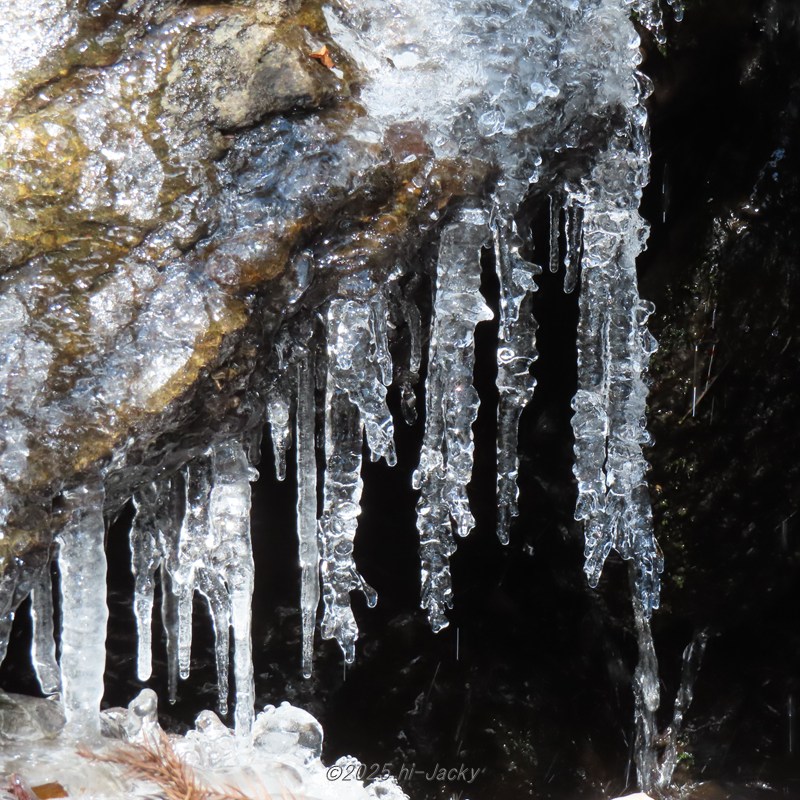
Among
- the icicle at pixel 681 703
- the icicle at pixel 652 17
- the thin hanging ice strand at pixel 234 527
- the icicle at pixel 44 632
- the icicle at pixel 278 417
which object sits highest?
the icicle at pixel 652 17

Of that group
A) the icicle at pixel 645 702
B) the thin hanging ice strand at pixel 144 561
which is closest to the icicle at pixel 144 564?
the thin hanging ice strand at pixel 144 561

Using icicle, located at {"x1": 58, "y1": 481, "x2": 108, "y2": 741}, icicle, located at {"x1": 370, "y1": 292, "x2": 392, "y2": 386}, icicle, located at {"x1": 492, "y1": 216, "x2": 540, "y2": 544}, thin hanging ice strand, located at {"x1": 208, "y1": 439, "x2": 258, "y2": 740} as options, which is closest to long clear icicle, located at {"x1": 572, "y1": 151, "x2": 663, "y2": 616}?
icicle, located at {"x1": 492, "y1": 216, "x2": 540, "y2": 544}

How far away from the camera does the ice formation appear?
213 cm

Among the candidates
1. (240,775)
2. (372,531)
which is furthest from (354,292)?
(372,531)

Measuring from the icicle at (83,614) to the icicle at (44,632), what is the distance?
0.07 meters

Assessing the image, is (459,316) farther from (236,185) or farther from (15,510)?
(15,510)

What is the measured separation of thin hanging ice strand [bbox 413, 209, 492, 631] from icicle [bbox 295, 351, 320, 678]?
29 centimetres

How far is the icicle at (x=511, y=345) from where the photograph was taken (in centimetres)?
237

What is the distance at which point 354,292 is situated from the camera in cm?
223

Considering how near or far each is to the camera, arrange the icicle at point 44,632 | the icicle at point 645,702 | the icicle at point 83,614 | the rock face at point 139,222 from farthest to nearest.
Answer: the icicle at point 645,702 → the icicle at point 44,632 → the icicle at point 83,614 → the rock face at point 139,222

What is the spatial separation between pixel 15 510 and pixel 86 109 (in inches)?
33.6

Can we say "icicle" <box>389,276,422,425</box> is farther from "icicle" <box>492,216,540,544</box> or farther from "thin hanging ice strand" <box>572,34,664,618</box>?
"thin hanging ice strand" <box>572,34,664,618</box>

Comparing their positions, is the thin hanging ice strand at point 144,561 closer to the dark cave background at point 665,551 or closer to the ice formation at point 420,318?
the ice formation at point 420,318

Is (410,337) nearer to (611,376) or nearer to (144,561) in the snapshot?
(611,376)
